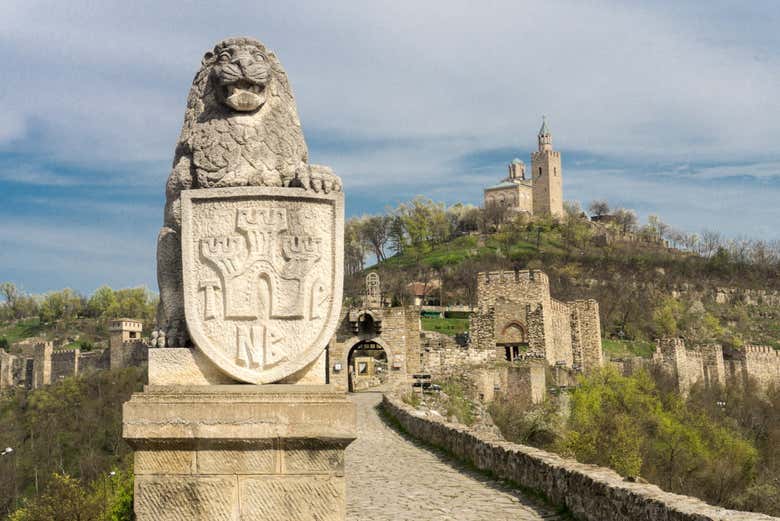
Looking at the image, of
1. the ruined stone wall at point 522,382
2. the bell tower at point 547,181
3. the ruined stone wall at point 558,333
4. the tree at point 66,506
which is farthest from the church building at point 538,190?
the tree at point 66,506

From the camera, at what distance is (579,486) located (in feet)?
26.0

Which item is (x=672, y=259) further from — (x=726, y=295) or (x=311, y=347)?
(x=311, y=347)

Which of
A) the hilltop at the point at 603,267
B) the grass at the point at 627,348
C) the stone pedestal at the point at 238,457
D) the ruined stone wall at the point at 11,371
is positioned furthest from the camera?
the ruined stone wall at the point at 11,371

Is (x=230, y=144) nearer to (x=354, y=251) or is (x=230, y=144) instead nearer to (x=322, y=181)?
(x=322, y=181)

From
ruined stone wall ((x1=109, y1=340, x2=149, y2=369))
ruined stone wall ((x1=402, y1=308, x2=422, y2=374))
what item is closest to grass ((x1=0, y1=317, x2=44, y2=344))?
ruined stone wall ((x1=109, y1=340, x2=149, y2=369))

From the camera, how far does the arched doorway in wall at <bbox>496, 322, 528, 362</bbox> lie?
3809 centimetres

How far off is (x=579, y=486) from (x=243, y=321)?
4.49 meters

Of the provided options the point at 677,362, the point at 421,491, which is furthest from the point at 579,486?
the point at 677,362

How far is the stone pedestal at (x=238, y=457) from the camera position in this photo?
425cm

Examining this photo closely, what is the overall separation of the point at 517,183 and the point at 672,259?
27981 millimetres

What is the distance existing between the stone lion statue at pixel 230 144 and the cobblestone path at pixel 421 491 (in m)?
4.15

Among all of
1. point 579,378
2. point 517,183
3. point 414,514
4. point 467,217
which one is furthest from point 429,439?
point 517,183

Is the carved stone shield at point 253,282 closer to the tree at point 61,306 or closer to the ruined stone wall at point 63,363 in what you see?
the ruined stone wall at point 63,363

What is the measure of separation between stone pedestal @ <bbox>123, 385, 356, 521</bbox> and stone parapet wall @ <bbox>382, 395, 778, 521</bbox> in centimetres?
255
